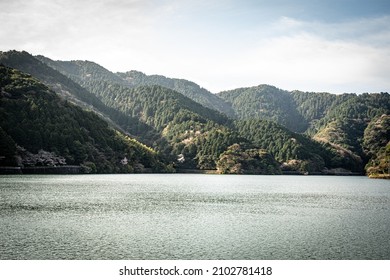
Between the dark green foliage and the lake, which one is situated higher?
the dark green foliage

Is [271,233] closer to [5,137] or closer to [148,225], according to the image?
[148,225]

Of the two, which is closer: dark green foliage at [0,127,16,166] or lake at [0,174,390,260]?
lake at [0,174,390,260]

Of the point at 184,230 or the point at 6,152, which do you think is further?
the point at 6,152

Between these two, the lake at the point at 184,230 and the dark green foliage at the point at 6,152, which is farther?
the dark green foliage at the point at 6,152

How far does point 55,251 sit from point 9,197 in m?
41.3

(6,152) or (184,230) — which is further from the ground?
(6,152)

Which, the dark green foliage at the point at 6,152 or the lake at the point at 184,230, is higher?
the dark green foliage at the point at 6,152

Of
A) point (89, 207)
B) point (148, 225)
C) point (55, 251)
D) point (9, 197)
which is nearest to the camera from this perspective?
point (55, 251)
